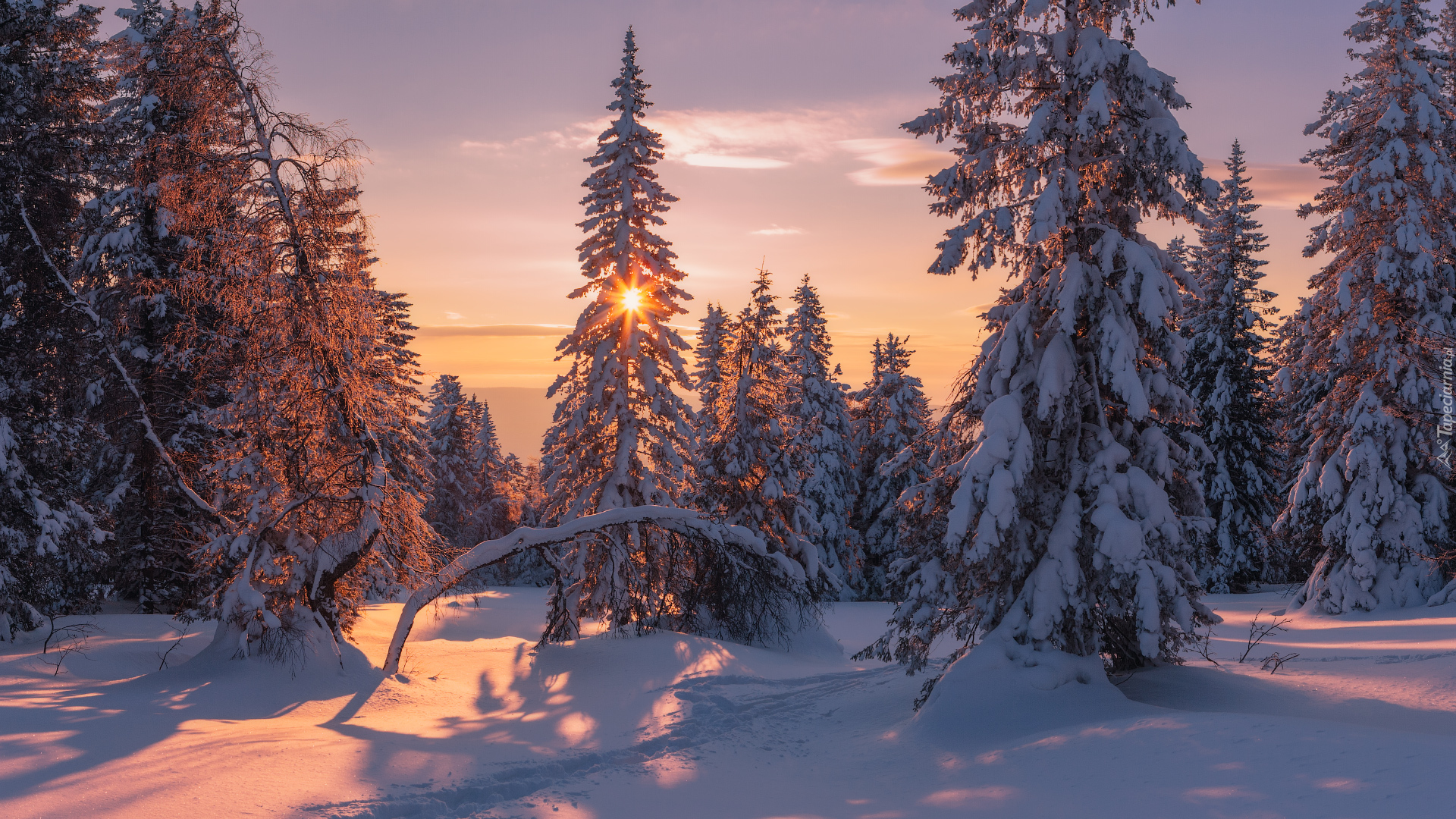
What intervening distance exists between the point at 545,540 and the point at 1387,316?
2126 centimetres

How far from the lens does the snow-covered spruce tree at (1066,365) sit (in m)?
9.66

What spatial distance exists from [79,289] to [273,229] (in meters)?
8.96

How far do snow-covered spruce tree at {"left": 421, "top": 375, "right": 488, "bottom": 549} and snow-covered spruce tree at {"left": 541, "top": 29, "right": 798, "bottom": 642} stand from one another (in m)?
28.0

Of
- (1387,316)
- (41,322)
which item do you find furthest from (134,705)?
(1387,316)

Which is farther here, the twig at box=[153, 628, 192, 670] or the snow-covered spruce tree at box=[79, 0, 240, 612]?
the snow-covered spruce tree at box=[79, 0, 240, 612]

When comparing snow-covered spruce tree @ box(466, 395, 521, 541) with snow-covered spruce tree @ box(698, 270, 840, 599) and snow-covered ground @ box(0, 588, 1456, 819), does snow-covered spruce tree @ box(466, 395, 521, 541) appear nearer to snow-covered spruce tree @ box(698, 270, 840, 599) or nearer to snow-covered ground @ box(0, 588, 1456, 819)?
snow-covered spruce tree @ box(698, 270, 840, 599)

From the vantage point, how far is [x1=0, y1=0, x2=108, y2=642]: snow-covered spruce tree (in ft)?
43.5

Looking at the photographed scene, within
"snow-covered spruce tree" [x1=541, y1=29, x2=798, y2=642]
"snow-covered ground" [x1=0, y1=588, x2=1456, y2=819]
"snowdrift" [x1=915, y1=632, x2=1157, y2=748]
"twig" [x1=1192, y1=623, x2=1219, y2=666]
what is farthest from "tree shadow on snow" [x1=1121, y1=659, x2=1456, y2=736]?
"snow-covered spruce tree" [x1=541, y1=29, x2=798, y2=642]

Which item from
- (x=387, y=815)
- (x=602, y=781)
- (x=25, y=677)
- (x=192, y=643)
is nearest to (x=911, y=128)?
(x=602, y=781)

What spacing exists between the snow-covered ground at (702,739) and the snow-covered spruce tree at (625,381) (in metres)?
4.84

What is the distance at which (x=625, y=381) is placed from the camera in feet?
66.0

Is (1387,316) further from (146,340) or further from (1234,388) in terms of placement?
(146,340)

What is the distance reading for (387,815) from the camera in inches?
266

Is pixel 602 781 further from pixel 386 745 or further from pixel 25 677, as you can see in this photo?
pixel 25 677
